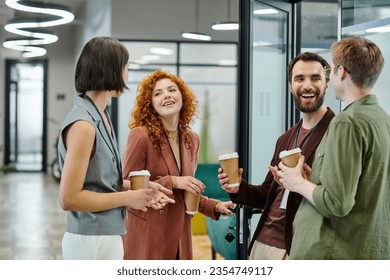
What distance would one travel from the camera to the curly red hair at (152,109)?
80.9 inches

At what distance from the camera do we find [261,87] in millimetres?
2549

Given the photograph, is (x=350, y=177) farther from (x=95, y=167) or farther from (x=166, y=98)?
(x=166, y=98)

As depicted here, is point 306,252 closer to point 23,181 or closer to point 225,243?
point 225,243

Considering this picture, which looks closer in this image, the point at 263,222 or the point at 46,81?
the point at 263,222

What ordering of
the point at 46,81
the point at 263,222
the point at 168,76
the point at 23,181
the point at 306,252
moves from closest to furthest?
1. the point at 306,252
2. the point at 263,222
3. the point at 168,76
4. the point at 46,81
5. the point at 23,181

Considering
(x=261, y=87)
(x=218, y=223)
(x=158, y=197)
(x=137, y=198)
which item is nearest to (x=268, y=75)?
(x=261, y=87)

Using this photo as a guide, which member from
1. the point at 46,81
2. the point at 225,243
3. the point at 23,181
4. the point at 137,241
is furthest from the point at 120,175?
the point at 23,181

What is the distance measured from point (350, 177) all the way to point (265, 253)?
55 centimetres

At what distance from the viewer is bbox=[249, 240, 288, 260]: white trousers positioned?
191 cm

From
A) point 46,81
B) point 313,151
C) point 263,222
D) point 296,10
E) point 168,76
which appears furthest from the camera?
point 46,81

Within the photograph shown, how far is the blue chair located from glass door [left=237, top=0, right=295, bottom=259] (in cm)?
9

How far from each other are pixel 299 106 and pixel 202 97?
280 inches

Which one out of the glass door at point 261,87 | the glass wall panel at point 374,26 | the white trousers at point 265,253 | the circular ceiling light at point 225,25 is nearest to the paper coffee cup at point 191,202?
the white trousers at point 265,253
